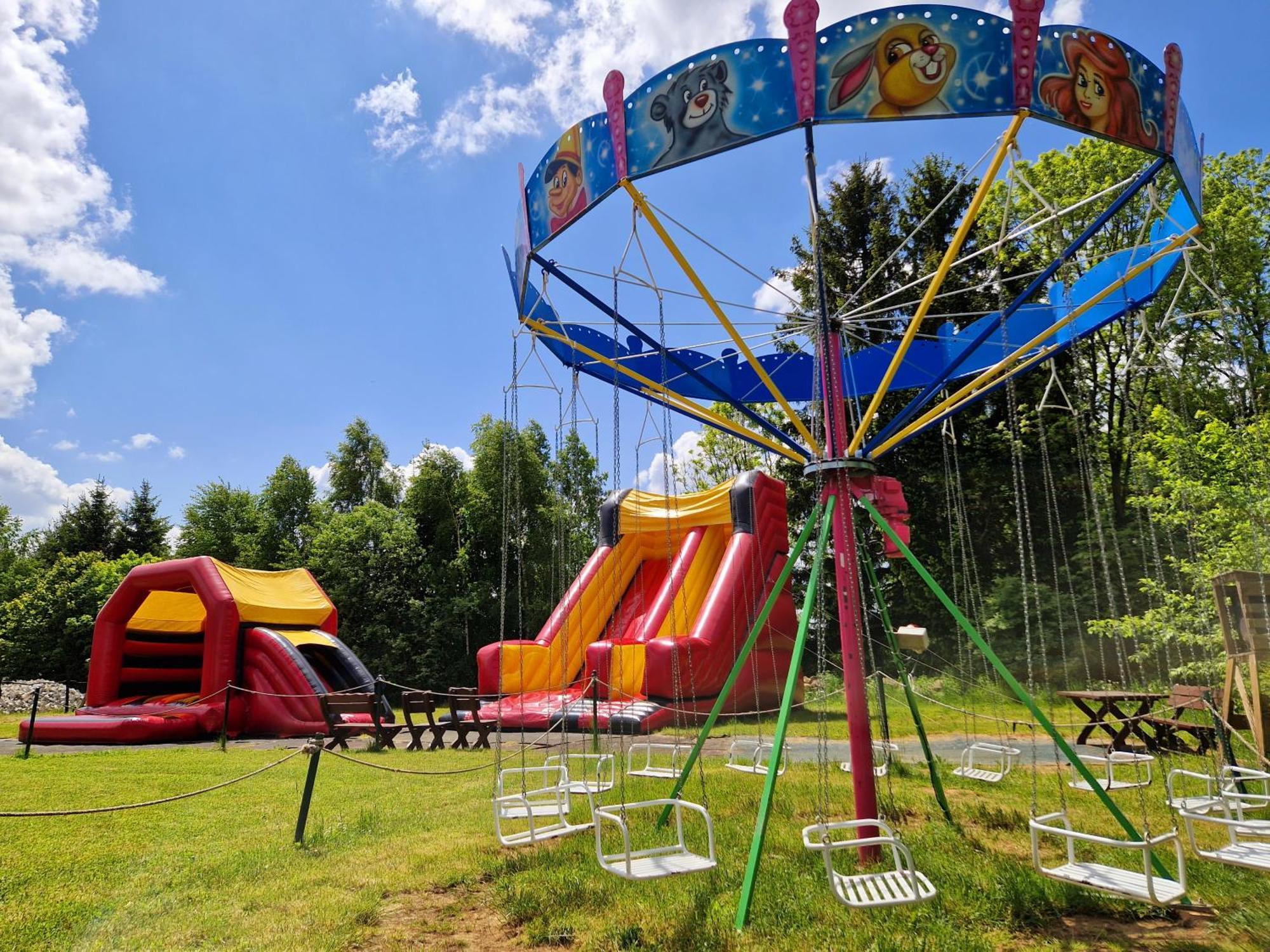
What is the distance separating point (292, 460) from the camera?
3969 cm

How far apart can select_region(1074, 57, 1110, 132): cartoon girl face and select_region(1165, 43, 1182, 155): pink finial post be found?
665mm

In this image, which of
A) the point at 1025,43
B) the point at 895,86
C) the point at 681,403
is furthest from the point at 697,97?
the point at 681,403

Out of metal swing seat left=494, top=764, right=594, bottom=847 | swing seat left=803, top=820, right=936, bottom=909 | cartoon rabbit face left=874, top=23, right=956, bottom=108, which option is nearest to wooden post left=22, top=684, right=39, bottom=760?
metal swing seat left=494, top=764, right=594, bottom=847

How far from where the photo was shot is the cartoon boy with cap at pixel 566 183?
598 cm

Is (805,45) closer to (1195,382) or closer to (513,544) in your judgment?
(1195,382)

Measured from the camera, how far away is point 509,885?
5934 millimetres

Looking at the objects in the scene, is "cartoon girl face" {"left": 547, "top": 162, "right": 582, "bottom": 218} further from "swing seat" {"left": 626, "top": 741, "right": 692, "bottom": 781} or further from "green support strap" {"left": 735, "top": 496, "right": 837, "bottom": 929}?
"swing seat" {"left": 626, "top": 741, "right": 692, "bottom": 781}

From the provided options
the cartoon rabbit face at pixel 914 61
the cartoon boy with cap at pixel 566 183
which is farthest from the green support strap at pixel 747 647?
the cartoon rabbit face at pixel 914 61

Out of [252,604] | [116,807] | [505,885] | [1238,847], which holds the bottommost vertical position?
[505,885]

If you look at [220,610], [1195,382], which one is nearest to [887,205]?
[1195,382]

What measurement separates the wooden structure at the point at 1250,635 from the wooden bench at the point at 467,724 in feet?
36.4

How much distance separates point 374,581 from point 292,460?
14491 mm

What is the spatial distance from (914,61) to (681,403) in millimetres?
3720

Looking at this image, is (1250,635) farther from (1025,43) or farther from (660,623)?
(660,623)
